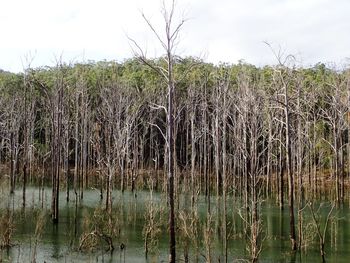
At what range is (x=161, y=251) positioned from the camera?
15.9 m

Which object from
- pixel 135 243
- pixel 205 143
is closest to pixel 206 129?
pixel 205 143

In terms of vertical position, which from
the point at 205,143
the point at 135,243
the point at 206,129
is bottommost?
the point at 135,243

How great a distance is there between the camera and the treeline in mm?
21625

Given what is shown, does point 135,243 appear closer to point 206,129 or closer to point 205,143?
point 206,129

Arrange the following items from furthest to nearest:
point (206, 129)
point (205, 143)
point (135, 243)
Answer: point (205, 143), point (206, 129), point (135, 243)

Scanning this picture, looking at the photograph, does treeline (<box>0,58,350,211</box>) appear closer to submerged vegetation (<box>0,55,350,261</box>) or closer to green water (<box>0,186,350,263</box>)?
submerged vegetation (<box>0,55,350,261</box>)

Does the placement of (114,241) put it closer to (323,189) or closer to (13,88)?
(323,189)

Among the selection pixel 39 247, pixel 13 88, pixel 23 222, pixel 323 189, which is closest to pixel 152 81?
pixel 13 88

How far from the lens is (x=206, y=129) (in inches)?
1323

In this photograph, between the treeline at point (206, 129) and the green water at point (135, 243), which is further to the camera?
the treeline at point (206, 129)

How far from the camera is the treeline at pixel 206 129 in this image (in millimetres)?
21625

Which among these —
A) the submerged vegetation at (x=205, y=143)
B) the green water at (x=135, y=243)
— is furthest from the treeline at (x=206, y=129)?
the green water at (x=135, y=243)

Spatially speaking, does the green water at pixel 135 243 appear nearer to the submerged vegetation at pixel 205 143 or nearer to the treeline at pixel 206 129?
the submerged vegetation at pixel 205 143

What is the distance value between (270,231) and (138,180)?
23375 millimetres
